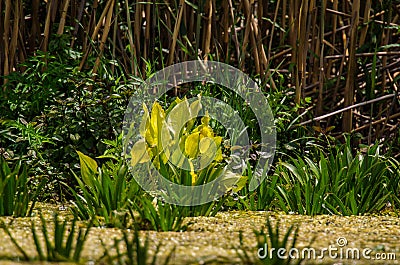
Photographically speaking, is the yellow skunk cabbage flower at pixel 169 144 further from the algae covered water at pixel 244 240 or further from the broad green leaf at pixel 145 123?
the algae covered water at pixel 244 240

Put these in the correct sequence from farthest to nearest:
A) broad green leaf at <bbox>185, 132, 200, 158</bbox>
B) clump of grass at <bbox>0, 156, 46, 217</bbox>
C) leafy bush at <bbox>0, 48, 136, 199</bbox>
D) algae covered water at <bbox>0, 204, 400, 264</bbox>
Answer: leafy bush at <bbox>0, 48, 136, 199</bbox>
broad green leaf at <bbox>185, 132, 200, 158</bbox>
clump of grass at <bbox>0, 156, 46, 217</bbox>
algae covered water at <bbox>0, 204, 400, 264</bbox>

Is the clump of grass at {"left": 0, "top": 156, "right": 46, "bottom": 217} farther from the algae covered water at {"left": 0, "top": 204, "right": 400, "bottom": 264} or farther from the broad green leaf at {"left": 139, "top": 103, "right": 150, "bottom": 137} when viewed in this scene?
the broad green leaf at {"left": 139, "top": 103, "right": 150, "bottom": 137}

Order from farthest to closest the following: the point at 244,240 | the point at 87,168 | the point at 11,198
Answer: the point at 87,168 < the point at 11,198 < the point at 244,240

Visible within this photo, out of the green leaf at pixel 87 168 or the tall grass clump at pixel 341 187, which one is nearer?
the green leaf at pixel 87 168

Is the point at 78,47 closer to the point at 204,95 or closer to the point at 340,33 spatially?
the point at 204,95

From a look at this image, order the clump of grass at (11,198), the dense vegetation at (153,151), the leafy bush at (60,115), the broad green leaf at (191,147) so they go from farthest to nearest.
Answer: the leafy bush at (60,115) → the broad green leaf at (191,147) → the dense vegetation at (153,151) → the clump of grass at (11,198)

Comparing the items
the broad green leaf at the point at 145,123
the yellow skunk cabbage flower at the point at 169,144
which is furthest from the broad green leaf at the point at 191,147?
the broad green leaf at the point at 145,123

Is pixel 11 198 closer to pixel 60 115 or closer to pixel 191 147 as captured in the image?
pixel 191 147

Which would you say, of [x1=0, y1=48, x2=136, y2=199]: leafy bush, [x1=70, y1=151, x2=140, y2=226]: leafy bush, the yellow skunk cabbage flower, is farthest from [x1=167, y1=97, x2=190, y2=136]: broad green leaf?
[x1=0, y1=48, x2=136, y2=199]: leafy bush

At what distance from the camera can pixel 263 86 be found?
2748 mm

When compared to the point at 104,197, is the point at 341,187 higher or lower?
lower

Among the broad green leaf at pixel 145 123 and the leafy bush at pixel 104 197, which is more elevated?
the broad green leaf at pixel 145 123

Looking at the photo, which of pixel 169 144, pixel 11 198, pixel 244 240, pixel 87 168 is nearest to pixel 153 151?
pixel 169 144

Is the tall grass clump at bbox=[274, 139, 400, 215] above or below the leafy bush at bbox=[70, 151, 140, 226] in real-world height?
below
